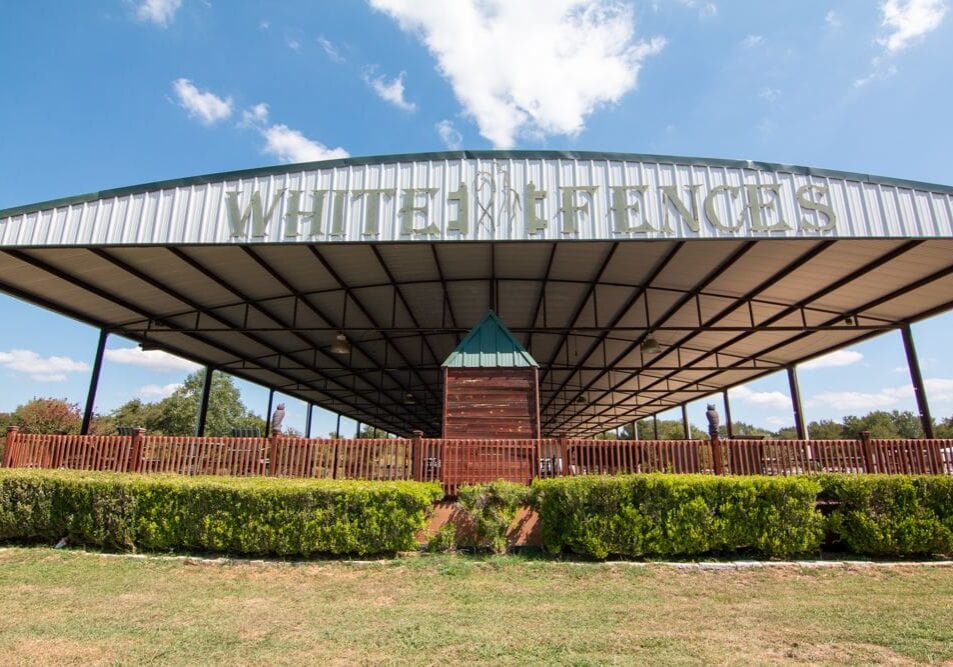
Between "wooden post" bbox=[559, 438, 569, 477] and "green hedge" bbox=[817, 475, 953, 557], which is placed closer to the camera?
"green hedge" bbox=[817, 475, 953, 557]

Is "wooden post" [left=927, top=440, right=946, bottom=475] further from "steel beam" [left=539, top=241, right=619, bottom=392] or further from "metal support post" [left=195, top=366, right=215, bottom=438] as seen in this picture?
"metal support post" [left=195, top=366, right=215, bottom=438]

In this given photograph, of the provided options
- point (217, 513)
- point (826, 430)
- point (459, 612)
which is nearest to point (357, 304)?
point (217, 513)

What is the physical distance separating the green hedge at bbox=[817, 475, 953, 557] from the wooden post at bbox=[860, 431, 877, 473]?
1.04 metres

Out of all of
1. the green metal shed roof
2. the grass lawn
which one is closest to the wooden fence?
the grass lawn

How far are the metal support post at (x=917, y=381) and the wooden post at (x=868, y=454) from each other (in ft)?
21.0

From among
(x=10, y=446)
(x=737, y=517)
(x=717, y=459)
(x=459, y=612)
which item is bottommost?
(x=459, y=612)

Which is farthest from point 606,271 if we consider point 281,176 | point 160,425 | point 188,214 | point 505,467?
point 160,425

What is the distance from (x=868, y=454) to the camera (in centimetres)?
862

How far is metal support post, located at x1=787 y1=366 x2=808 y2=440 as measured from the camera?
19078 millimetres

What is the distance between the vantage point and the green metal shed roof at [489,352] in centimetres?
1076

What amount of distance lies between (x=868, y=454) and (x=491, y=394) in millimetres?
6570

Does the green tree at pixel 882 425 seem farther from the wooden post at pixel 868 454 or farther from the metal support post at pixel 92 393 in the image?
the metal support post at pixel 92 393

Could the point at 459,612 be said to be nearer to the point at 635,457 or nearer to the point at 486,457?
the point at 486,457

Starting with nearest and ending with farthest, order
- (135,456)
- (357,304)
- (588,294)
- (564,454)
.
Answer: (564,454) → (135,456) → (588,294) → (357,304)
